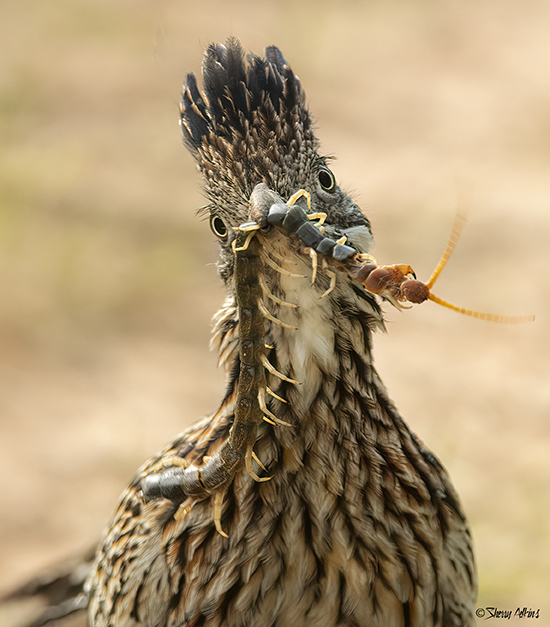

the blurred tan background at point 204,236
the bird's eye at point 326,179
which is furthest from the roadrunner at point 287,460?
the blurred tan background at point 204,236

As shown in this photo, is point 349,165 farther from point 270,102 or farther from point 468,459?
point 270,102

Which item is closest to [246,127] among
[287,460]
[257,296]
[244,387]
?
[257,296]

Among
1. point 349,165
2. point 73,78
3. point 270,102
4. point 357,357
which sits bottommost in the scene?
point 357,357

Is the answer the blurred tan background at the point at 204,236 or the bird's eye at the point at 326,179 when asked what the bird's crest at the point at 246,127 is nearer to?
the bird's eye at the point at 326,179

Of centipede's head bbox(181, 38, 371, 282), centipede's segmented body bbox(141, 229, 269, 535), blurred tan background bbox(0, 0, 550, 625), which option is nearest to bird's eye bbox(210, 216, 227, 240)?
centipede's head bbox(181, 38, 371, 282)

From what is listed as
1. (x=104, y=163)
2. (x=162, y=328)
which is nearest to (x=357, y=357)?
(x=162, y=328)
